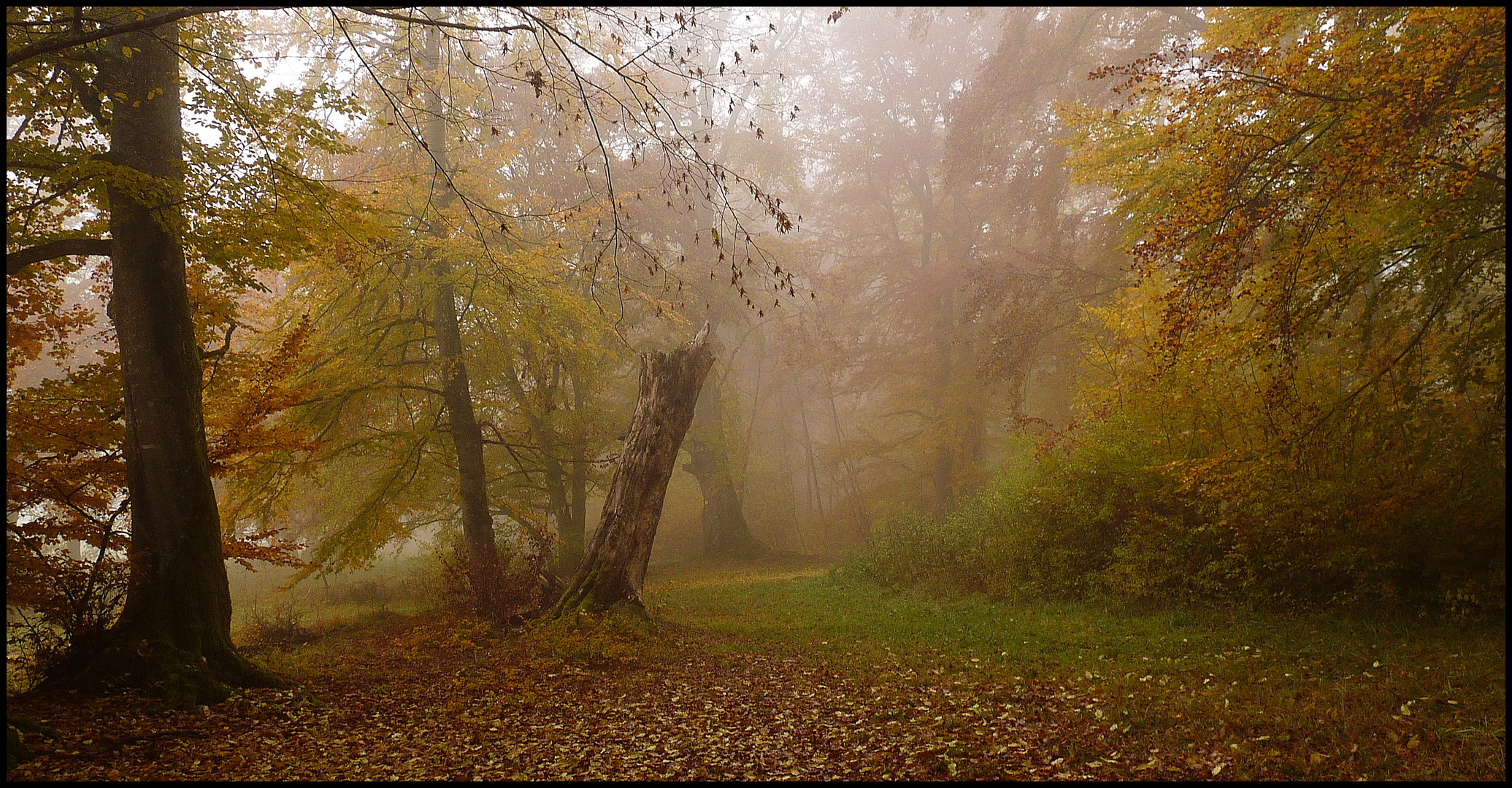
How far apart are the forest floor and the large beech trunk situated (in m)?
0.79

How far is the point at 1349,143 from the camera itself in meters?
5.25

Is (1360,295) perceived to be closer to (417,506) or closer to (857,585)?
(857,585)

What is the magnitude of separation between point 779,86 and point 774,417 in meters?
11.2

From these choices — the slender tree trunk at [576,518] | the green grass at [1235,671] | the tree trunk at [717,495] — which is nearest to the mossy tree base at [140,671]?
the green grass at [1235,671]

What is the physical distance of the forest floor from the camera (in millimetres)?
4129

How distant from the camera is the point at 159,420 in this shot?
563cm

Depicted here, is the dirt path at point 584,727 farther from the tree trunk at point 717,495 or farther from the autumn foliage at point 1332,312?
the tree trunk at point 717,495

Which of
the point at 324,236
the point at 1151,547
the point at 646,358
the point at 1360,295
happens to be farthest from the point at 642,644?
the point at 1360,295

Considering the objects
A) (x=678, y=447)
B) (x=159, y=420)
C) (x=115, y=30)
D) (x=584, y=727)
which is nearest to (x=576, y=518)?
(x=678, y=447)

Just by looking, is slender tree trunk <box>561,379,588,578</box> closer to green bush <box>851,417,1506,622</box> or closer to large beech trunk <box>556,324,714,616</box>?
large beech trunk <box>556,324,714,616</box>

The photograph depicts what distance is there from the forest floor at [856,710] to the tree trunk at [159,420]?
20.7 inches

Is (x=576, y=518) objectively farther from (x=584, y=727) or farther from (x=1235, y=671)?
(x=1235, y=671)

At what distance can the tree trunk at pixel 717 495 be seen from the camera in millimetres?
20016

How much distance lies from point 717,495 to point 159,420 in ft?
50.3
